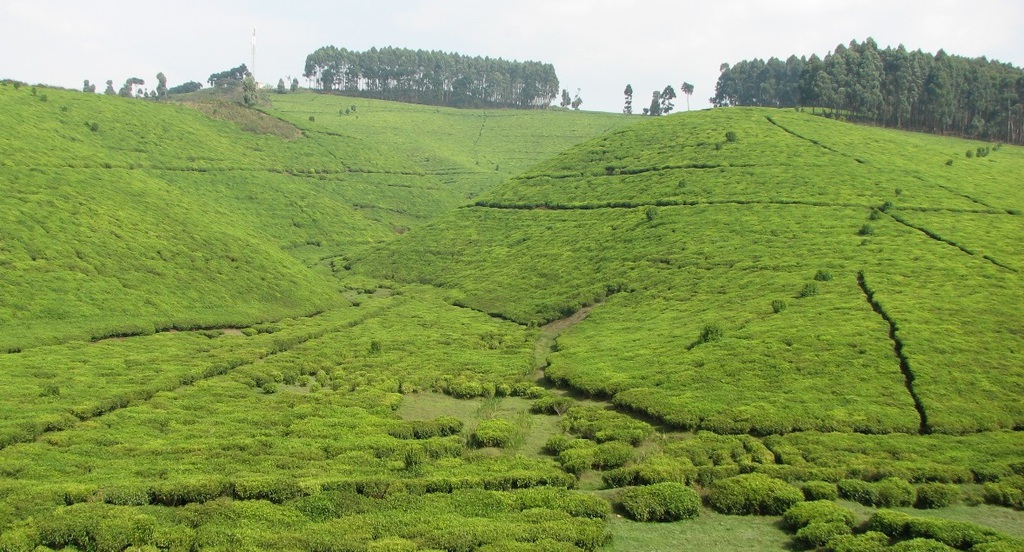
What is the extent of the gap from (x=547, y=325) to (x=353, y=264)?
41.2m

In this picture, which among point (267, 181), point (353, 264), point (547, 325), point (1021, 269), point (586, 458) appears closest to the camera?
point (586, 458)

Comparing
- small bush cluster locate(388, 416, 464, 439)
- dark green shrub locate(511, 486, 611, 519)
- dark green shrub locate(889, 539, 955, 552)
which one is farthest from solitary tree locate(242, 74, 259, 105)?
dark green shrub locate(889, 539, 955, 552)

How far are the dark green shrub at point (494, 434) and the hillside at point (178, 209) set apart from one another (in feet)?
121

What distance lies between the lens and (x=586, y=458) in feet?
134

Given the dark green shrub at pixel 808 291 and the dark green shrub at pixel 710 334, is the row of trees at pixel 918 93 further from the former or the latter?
the dark green shrub at pixel 710 334

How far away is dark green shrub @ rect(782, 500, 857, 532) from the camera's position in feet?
107

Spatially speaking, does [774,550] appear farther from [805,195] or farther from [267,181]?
[267,181]

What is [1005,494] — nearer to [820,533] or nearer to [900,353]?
[820,533]

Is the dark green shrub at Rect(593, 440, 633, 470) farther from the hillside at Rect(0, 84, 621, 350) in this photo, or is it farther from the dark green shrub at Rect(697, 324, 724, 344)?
the hillside at Rect(0, 84, 621, 350)

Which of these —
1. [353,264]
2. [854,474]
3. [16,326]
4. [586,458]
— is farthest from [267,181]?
[854,474]

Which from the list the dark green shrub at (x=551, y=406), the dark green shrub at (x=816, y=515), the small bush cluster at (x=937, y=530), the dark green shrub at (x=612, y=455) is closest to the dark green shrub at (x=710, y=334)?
the dark green shrub at (x=551, y=406)

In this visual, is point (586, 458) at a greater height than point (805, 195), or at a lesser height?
lesser

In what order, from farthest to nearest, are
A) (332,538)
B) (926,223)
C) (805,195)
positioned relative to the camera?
(805,195)
(926,223)
(332,538)

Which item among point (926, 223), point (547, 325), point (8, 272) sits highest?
point (926, 223)
